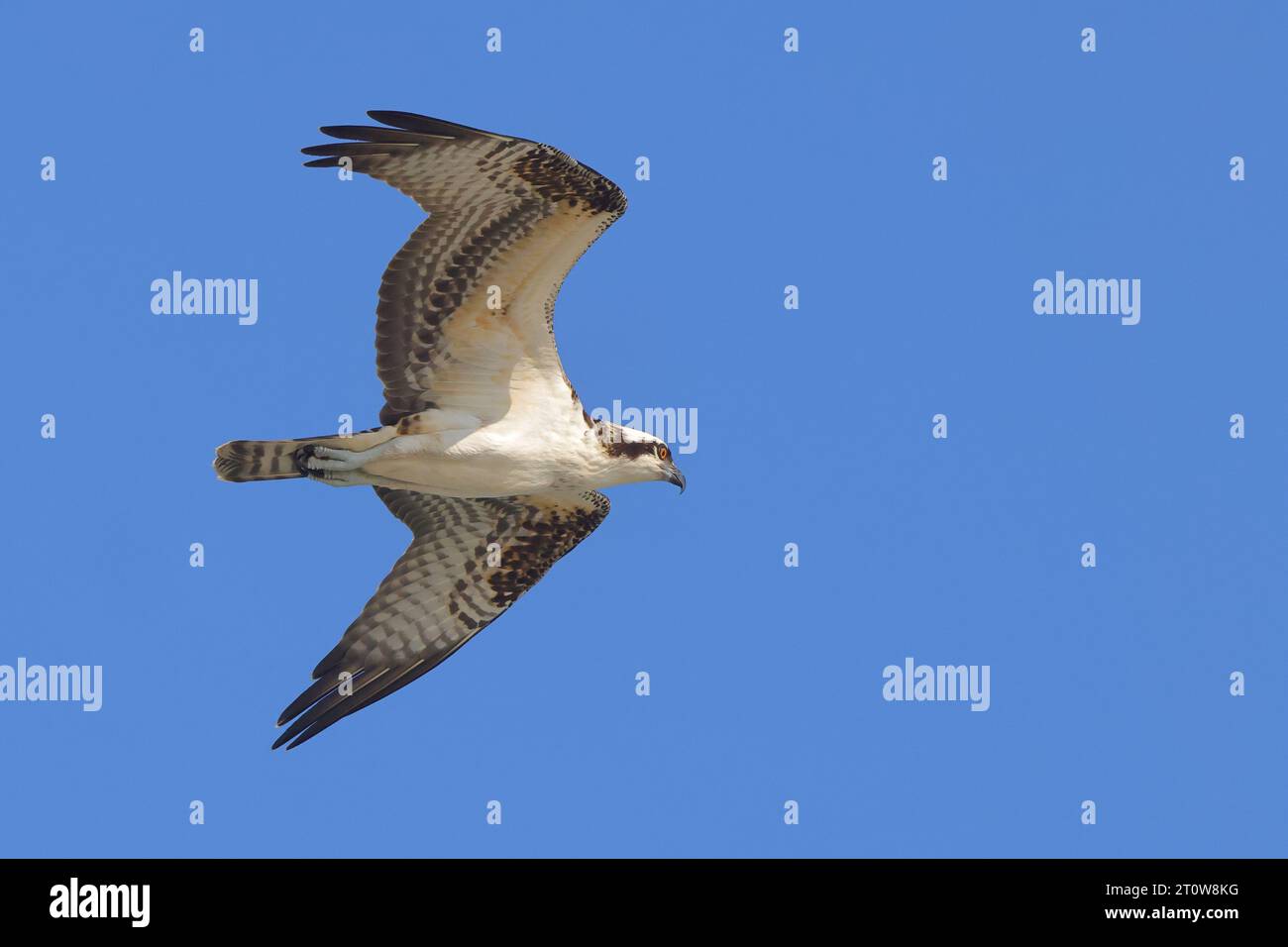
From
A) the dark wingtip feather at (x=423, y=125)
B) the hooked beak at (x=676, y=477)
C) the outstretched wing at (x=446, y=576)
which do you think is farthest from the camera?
the outstretched wing at (x=446, y=576)

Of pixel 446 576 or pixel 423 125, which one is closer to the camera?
pixel 423 125

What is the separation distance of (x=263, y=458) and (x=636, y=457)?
10.1ft

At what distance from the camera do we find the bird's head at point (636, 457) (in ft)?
56.8

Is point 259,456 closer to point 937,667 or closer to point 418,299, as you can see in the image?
point 418,299

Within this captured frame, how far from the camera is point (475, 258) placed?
16.5 metres

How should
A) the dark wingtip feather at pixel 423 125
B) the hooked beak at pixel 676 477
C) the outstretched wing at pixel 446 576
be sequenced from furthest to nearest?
the outstretched wing at pixel 446 576
the hooked beak at pixel 676 477
the dark wingtip feather at pixel 423 125

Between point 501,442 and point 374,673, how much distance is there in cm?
268

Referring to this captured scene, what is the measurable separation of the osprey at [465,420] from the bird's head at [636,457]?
17 millimetres

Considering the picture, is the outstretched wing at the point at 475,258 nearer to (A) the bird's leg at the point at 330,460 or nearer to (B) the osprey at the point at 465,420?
(B) the osprey at the point at 465,420

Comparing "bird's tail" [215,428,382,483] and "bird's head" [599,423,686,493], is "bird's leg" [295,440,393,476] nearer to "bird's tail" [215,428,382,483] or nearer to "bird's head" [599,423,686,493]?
"bird's tail" [215,428,382,483]

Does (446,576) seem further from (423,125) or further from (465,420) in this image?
(423,125)

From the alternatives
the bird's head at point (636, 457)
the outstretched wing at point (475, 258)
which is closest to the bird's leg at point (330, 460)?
the outstretched wing at point (475, 258)

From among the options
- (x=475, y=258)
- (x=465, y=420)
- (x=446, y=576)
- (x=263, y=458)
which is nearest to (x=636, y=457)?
(x=465, y=420)

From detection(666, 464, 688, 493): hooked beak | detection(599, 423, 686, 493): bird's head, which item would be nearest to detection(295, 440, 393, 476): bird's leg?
detection(599, 423, 686, 493): bird's head
